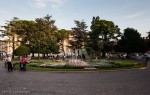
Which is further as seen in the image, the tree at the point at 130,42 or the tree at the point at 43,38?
the tree at the point at 130,42

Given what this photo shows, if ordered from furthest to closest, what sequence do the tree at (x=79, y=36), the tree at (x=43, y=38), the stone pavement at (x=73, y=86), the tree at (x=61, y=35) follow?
1. the tree at (x=61, y=35)
2. the tree at (x=79, y=36)
3. the tree at (x=43, y=38)
4. the stone pavement at (x=73, y=86)

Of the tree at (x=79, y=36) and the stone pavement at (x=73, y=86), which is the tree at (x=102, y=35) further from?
the stone pavement at (x=73, y=86)

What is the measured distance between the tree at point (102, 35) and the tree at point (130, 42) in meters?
2.59

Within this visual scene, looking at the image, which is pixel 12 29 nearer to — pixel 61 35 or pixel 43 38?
pixel 43 38

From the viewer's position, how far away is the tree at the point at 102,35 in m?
88.7

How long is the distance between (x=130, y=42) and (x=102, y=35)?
8981 millimetres

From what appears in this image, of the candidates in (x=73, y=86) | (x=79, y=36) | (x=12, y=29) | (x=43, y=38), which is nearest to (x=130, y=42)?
(x=79, y=36)

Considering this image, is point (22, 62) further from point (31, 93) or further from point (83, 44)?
point (83, 44)

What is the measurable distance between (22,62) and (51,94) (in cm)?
1944

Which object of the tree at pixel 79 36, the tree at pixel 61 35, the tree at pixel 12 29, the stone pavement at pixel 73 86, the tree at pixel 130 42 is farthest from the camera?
the tree at pixel 61 35

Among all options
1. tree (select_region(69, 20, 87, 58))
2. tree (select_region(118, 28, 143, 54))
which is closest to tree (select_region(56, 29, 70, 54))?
tree (select_region(69, 20, 87, 58))

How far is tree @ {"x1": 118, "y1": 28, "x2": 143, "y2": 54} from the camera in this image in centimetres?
9194

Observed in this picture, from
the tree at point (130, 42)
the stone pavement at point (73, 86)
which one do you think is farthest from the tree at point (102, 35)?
the stone pavement at point (73, 86)

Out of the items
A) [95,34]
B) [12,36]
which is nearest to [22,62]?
[12,36]
